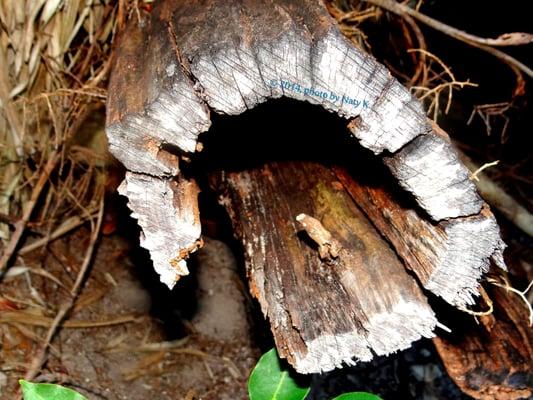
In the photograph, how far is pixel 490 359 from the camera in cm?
142

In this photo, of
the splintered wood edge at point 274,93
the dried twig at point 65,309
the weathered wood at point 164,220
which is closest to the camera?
the splintered wood edge at point 274,93

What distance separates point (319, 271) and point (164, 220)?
33 cm

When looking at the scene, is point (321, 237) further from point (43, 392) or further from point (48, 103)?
point (48, 103)

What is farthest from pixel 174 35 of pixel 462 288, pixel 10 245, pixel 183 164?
pixel 10 245

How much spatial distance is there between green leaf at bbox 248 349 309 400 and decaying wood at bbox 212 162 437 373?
0.19 feet

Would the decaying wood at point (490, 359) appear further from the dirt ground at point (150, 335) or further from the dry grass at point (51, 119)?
the dry grass at point (51, 119)

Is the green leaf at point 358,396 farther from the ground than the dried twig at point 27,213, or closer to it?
closer to it

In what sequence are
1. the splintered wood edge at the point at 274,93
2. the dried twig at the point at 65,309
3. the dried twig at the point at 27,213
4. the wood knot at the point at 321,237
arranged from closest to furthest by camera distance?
the splintered wood edge at the point at 274,93, the wood knot at the point at 321,237, the dried twig at the point at 65,309, the dried twig at the point at 27,213

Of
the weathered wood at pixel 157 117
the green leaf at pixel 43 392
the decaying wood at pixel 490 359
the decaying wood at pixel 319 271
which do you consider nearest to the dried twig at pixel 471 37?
the decaying wood at pixel 319 271

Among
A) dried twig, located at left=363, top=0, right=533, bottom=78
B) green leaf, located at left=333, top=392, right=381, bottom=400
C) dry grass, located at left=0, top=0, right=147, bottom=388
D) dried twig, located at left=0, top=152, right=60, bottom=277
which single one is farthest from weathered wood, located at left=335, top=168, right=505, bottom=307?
dried twig, located at left=0, top=152, right=60, bottom=277

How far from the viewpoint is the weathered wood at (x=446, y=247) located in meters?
1.10

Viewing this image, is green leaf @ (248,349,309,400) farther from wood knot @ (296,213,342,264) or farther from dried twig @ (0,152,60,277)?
dried twig @ (0,152,60,277)

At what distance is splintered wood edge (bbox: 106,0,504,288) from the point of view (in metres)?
1.00

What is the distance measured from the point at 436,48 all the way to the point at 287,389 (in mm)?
1506
